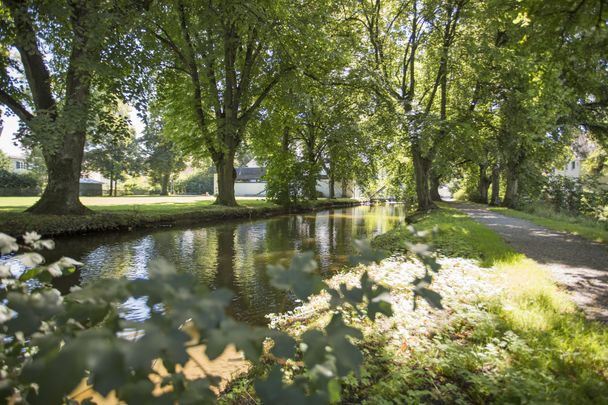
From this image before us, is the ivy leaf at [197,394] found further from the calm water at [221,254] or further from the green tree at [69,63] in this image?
the green tree at [69,63]

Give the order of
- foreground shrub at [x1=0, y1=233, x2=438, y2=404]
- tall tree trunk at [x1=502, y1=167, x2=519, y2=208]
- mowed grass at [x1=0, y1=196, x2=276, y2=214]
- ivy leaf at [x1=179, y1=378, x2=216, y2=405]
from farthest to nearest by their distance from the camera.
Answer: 1. tall tree trunk at [x1=502, y1=167, x2=519, y2=208]
2. mowed grass at [x1=0, y1=196, x2=276, y2=214]
3. ivy leaf at [x1=179, y1=378, x2=216, y2=405]
4. foreground shrub at [x1=0, y1=233, x2=438, y2=404]

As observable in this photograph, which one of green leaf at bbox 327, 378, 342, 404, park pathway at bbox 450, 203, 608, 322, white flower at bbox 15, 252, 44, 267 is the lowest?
park pathway at bbox 450, 203, 608, 322

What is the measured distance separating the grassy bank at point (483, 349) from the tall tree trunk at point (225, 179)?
17.8 m

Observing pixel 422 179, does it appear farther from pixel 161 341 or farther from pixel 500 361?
pixel 161 341

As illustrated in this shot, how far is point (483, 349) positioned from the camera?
3209mm

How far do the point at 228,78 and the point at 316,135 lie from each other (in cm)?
1468

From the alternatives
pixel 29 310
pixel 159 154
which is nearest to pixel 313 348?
pixel 29 310

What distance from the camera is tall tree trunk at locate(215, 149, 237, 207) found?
21858 millimetres

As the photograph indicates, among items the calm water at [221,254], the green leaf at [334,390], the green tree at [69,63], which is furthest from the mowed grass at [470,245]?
the green tree at [69,63]

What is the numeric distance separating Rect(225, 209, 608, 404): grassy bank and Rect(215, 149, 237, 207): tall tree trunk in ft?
58.3

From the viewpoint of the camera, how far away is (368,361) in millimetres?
3162

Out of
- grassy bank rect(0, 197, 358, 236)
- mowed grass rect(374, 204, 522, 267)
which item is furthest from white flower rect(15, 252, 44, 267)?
grassy bank rect(0, 197, 358, 236)

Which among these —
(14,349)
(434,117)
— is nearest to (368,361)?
(14,349)

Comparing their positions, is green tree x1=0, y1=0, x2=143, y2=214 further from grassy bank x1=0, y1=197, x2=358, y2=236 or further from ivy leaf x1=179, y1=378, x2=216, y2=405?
ivy leaf x1=179, y1=378, x2=216, y2=405
